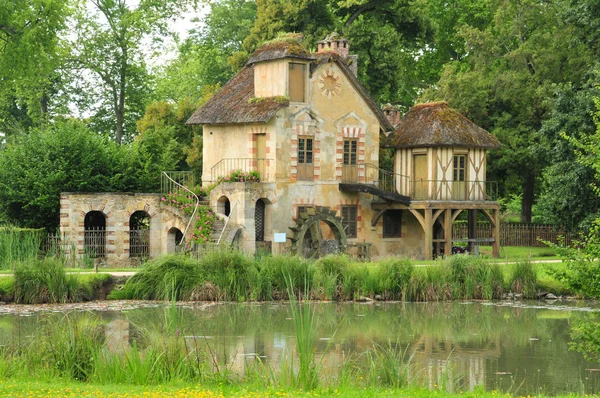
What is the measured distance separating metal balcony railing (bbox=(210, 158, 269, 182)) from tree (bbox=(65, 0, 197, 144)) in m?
16.0

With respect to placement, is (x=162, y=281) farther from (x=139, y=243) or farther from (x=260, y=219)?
(x=260, y=219)

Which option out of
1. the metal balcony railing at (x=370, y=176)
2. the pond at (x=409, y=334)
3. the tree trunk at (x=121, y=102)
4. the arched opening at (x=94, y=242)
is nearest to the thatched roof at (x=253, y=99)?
the metal balcony railing at (x=370, y=176)

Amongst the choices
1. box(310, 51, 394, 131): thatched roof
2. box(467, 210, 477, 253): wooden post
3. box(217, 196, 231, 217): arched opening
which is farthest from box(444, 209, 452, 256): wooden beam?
box(217, 196, 231, 217): arched opening

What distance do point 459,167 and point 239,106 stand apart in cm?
862

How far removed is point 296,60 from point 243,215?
6.08 meters

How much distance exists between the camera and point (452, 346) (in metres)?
22.4

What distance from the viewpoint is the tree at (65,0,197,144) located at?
55.1 meters

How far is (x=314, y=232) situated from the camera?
129 ft

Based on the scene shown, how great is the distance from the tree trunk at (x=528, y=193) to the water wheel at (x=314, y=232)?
1083 cm

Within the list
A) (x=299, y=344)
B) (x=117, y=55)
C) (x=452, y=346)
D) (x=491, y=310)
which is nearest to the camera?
(x=299, y=344)

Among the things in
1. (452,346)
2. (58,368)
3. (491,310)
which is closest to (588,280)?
(452,346)

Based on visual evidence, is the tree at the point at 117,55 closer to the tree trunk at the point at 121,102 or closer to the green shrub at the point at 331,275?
the tree trunk at the point at 121,102

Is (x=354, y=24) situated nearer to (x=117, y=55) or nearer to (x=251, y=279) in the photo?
(x=117, y=55)

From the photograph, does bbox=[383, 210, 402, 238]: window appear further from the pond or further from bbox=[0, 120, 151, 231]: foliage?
the pond
